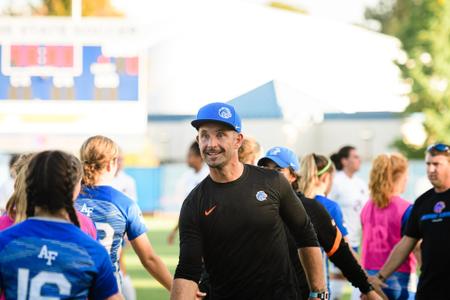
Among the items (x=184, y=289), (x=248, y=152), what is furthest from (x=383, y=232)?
(x=184, y=289)

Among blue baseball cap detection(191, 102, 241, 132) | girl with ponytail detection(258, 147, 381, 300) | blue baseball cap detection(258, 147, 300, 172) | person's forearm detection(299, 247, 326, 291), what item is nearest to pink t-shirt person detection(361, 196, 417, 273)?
girl with ponytail detection(258, 147, 381, 300)

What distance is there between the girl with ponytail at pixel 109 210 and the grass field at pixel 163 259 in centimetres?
769

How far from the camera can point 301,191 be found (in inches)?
336

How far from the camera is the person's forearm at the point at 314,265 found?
6.73 meters

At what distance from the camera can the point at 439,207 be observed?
8.60 m

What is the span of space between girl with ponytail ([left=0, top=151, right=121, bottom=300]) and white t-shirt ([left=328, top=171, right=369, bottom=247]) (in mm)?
8844

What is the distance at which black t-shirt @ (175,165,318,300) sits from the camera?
6441 mm

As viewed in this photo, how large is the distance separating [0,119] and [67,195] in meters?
28.6

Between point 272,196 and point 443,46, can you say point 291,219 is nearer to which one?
point 272,196

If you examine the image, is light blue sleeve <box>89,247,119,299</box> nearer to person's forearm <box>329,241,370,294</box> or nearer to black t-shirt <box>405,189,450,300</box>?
person's forearm <box>329,241,370,294</box>

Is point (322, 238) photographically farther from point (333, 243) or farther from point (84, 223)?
point (84, 223)

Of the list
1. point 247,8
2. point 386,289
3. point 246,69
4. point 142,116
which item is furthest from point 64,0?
point 386,289

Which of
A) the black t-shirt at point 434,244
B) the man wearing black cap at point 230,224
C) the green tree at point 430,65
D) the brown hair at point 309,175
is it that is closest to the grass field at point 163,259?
the brown hair at point 309,175

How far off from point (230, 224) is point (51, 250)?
1526 millimetres
